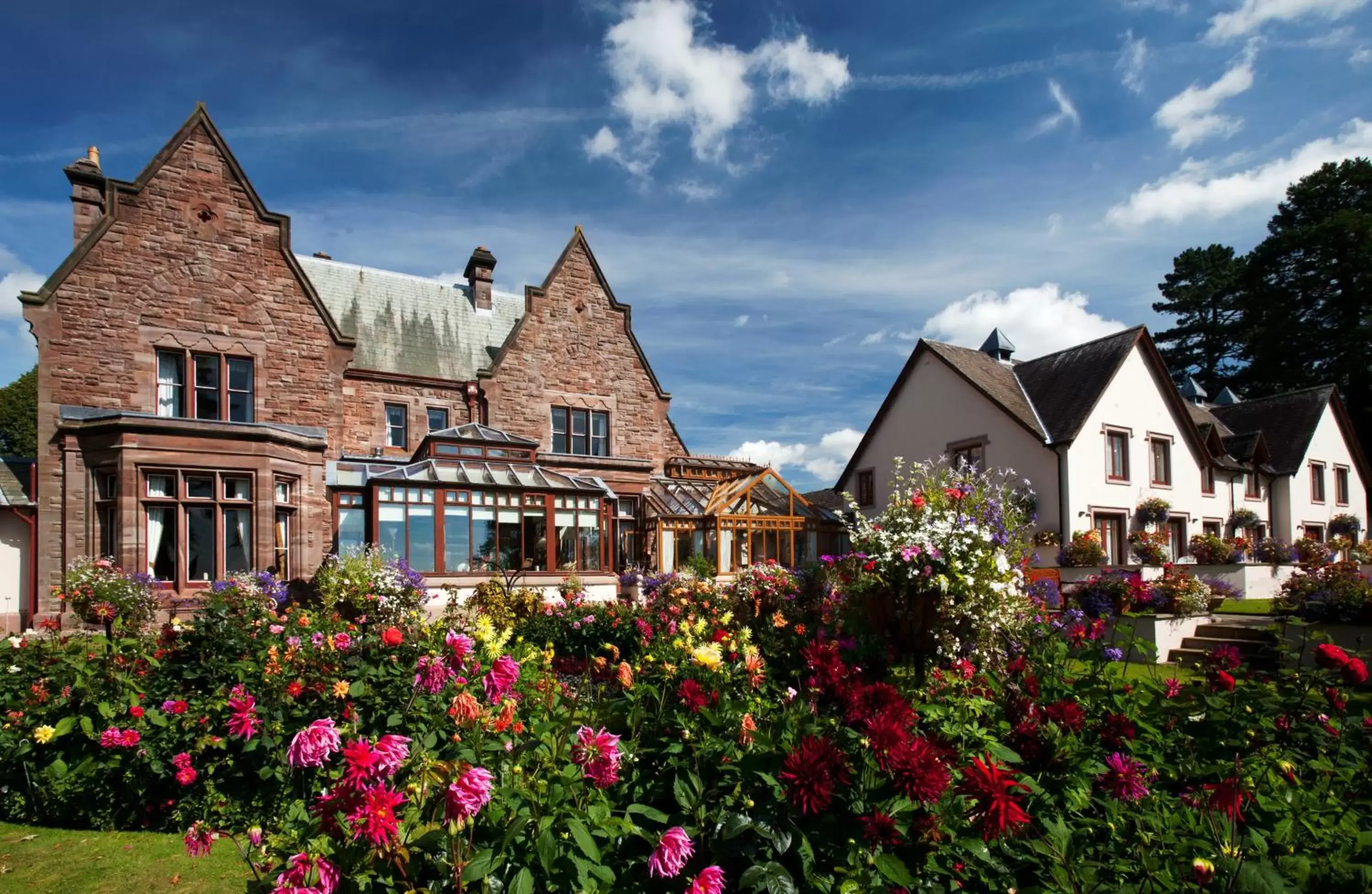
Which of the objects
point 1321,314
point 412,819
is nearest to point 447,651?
point 412,819

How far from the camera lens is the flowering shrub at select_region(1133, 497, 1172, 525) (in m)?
27.0

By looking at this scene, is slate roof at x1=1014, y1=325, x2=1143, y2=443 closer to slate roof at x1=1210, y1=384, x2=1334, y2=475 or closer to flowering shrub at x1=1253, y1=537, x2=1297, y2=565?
flowering shrub at x1=1253, y1=537, x2=1297, y2=565

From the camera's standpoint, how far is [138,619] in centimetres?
1130

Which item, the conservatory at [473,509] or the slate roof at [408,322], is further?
the slate roof at [408,322]

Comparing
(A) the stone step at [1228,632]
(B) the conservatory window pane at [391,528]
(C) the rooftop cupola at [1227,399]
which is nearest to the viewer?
(A) the stone step at [1228,632]

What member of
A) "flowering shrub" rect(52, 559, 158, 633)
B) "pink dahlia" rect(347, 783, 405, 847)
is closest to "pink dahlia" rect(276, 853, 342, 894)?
"pink dahlia" rect(347, 783, 405, 847)

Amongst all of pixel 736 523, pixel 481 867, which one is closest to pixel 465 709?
pixel 481 867

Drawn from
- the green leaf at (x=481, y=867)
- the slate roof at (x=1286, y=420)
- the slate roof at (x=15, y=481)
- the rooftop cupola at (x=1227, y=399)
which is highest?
the rooftop cupola at (x=1227, y=399)

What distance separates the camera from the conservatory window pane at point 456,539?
20.6m

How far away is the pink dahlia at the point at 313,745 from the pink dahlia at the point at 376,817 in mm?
414

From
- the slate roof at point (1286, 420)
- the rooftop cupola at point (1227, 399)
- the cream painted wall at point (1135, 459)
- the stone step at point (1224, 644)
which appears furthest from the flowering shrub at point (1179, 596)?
the rooftop cupola at point (1227, 399)

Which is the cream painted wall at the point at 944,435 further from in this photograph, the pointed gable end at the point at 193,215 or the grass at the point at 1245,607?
the pointed gable end at the point at 193,215

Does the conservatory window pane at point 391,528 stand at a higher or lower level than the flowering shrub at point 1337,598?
higher

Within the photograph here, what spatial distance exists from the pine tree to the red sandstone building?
46741 mm
